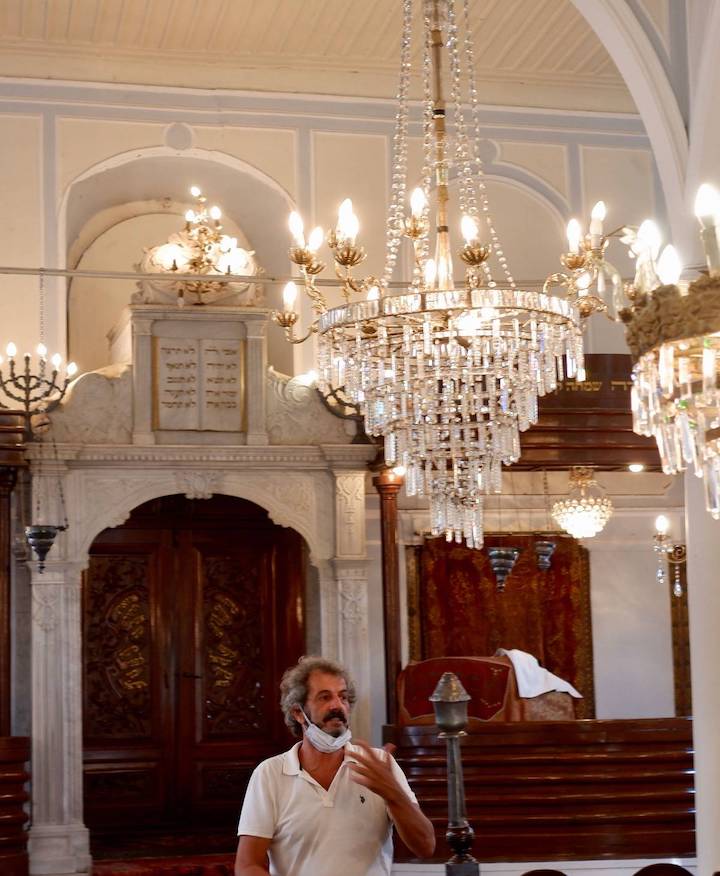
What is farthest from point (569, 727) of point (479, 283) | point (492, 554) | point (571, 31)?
point (571, 31)

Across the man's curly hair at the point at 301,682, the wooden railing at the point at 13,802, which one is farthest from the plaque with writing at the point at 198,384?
the man's curly hair at the point at 301,682

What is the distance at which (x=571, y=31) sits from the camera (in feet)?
41.0

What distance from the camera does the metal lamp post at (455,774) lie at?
15.1 feet

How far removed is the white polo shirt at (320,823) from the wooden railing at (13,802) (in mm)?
5688

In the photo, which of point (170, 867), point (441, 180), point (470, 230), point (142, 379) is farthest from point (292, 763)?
point (142, 379)

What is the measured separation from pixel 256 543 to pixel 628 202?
178 inches

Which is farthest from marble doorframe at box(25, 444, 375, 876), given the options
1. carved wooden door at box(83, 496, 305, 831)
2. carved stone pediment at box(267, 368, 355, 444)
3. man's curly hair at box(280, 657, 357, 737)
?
man's curly hair at box(280, 657, 357, 737)

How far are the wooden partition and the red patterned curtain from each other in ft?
7.04

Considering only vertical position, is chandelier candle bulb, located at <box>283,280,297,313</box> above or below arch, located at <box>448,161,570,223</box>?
below

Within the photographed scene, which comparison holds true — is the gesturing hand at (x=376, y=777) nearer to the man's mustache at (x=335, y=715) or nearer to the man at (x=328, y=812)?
the man at (x=328, y=812)

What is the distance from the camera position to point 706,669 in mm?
6793

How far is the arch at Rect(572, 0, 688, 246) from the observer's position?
275 inches

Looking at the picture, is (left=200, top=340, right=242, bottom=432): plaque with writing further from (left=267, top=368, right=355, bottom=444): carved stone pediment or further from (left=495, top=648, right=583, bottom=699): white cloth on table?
(left=495, top=648, right=583, bottom=699): white cloth on table

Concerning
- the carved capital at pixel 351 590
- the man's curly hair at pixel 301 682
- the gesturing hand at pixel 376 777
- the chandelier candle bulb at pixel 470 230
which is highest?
the chandelier candle bulb at pixel 470 230
